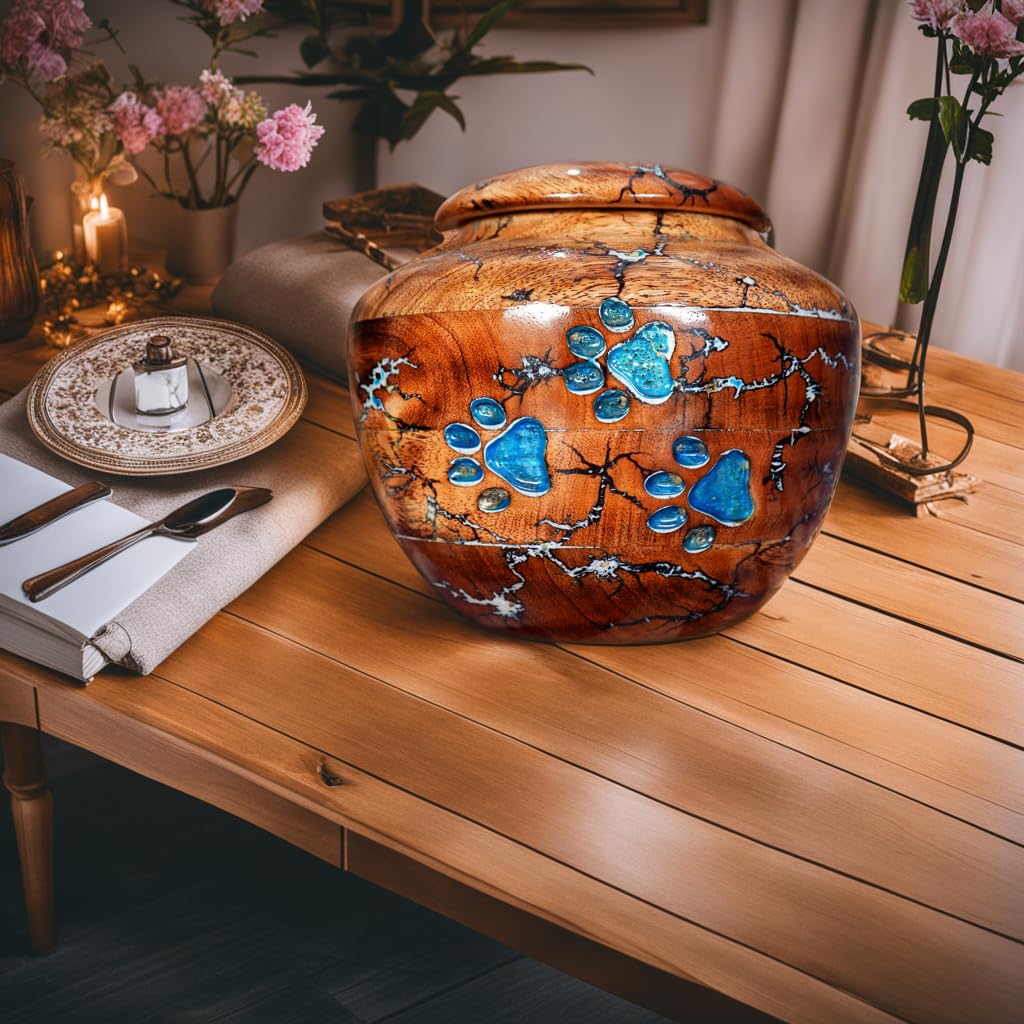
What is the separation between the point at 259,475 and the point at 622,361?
389 millimetres


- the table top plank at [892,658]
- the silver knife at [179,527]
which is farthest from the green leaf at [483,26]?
the table top plank at [892,658]

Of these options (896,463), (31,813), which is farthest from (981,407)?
(31,813)

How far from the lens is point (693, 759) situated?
71cm

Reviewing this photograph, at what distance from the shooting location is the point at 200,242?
130cm

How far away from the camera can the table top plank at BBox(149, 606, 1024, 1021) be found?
1.93 feet

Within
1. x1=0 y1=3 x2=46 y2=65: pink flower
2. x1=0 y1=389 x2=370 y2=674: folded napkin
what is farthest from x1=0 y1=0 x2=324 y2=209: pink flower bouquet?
x1=0 y1=389 x2=370 y2=674: folded napkin

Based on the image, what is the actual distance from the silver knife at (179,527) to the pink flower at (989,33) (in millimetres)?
670

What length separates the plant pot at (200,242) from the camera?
1.29 metres

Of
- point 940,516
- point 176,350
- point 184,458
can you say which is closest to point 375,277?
point 176,350

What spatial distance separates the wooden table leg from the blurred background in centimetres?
79

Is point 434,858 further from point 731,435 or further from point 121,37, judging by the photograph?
point 121,37

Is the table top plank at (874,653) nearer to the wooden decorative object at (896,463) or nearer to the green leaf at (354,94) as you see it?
the wooden decorative object at (896,463)

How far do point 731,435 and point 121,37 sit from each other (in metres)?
1.10

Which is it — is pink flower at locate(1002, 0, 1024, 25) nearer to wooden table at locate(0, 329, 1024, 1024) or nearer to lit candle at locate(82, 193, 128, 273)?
wooden table at locate(0, 329, 1024, 1024)
